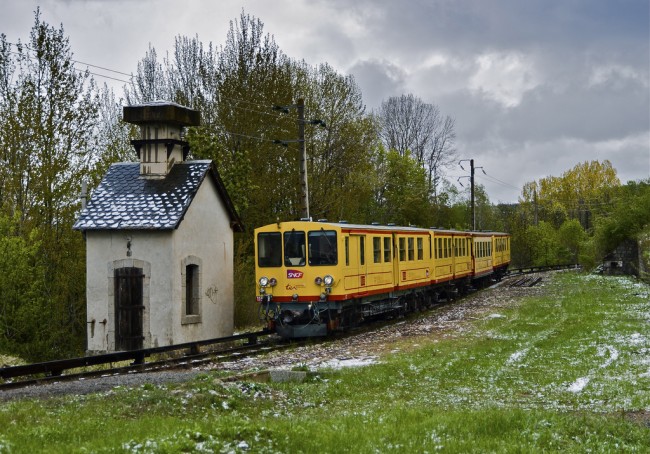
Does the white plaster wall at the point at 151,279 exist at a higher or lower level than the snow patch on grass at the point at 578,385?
higher

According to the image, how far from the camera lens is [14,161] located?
2748 cm

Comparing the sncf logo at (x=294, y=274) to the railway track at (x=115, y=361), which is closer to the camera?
the railway track at (x=115, y=361)

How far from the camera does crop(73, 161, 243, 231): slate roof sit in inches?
779

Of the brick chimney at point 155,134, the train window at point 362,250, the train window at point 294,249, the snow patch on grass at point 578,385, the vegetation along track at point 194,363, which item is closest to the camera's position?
the snow patch on grass at point 578,385

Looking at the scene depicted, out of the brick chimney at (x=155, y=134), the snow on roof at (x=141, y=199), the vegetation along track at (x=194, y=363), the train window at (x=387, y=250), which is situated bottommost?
the vegetation along track at (x=194, y=363)

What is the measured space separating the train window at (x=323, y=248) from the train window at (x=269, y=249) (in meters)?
0.93

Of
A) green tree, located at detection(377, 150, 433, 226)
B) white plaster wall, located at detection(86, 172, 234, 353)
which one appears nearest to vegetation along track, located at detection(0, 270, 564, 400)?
white plaster wall, located at detection(86, 172, 234, 353)

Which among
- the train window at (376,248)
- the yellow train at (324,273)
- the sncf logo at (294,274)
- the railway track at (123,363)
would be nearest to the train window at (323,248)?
the yellow train at (324,273)

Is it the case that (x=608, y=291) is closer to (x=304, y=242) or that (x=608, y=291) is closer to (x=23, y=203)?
(x=304, y=242)

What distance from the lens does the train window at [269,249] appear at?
20.4 metres

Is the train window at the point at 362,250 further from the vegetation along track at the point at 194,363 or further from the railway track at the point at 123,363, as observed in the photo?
the railway track at the point at 123,363

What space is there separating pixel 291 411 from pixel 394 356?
587 centimetres

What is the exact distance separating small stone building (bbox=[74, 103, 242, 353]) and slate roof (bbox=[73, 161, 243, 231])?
27 millimetres

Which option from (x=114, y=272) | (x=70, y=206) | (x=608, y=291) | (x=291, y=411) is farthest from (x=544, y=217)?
(x=291, y=411)
